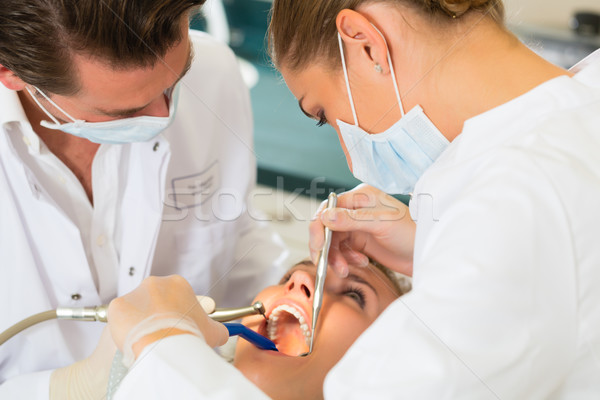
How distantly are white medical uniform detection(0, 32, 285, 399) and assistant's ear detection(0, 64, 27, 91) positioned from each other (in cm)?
8

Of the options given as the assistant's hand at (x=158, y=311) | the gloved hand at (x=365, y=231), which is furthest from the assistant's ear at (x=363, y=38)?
the assistant's hand at (x=158, y=311)

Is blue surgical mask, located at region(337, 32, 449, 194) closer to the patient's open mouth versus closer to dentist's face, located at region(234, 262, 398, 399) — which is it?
dentist's face, located at region(234, 262, 398, 399)

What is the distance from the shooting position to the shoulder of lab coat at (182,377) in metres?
0.91

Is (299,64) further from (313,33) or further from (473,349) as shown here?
(473,349)

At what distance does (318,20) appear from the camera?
1154 mm

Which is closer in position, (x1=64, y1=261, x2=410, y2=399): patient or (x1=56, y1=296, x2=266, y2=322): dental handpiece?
(x1=56, y1=296, x2=266, y2=322): dental handpiece

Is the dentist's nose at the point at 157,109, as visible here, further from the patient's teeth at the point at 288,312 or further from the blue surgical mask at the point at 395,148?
the patient's teeth at the point at 288,312

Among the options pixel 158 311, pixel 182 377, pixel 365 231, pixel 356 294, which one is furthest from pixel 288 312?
pixel 182 377

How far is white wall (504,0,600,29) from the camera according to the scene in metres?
3.41

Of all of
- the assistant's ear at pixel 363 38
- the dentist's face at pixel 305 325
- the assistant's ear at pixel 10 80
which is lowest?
the dentist's face at pixel 305 325

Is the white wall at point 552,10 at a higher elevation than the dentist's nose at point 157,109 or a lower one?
lower

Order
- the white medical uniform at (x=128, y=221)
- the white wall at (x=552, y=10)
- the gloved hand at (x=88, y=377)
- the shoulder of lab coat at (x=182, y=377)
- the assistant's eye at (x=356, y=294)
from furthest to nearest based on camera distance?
1. the white wall at (x=552, y=10)
2. the assistant's eye at (x=356, y=294)
3. the white medical uniform at (x=128, y=221)
4. the gloved hand at (x=88, y=377)
5. the shoulder of lab coat at (x=182, y=377)

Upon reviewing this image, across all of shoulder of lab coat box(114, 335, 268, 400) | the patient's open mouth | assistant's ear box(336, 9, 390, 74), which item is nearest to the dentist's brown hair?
assistant's ear box(336, 9, 390, 74)

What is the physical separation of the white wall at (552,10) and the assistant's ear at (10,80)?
2.91 m
